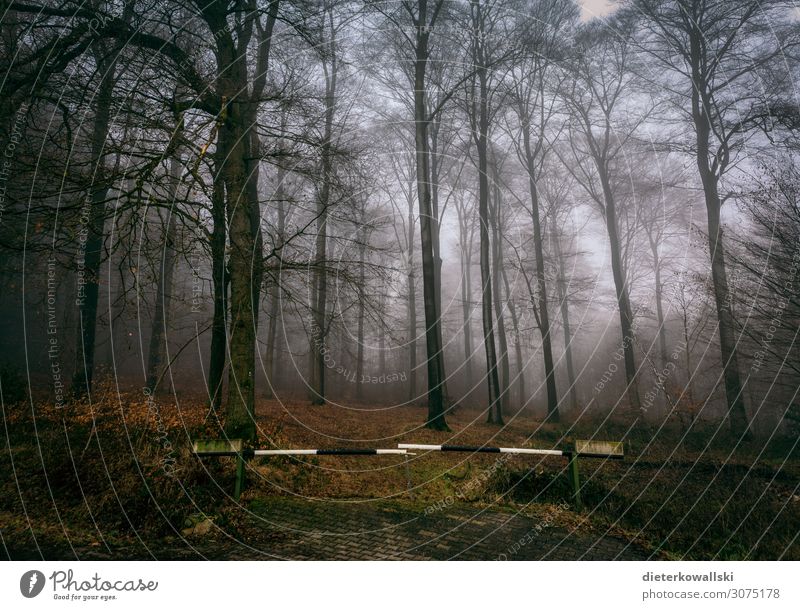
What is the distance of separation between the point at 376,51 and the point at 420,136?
2869 mm

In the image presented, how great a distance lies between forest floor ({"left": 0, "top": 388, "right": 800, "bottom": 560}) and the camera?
16.3 ft

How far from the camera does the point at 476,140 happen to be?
642 inches

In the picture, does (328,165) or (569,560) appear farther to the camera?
(328,165)

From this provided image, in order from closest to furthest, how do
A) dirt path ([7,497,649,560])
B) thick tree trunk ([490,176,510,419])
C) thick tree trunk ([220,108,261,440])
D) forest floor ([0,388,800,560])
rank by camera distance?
dirt path ([7,497,649,560]) < forest floor ([0,388,800,560]) < thick tree trunk ([220,108,261,440]) < thick tree trunk ([490,176,510,419])

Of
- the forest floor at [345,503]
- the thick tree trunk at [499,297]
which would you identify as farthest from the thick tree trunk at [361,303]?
the thick tree trunk at [499,297]

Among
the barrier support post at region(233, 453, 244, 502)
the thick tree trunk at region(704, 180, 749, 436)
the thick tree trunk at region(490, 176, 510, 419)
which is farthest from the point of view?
the thick tree trunk at region(490, 176, 510, 419)

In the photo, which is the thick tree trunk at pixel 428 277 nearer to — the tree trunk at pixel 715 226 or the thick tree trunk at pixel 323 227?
the thick tree trunk at pixel 323 227


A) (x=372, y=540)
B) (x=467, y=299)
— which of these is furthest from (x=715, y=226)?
(x=467, y=299)

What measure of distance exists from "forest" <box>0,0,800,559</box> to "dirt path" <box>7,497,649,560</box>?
0.25 meters

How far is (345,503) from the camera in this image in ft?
21.1

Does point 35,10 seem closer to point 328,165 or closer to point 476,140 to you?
point 328,165

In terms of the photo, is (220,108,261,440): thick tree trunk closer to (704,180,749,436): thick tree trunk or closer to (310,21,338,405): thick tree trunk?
(310,21,338,405): thick tree trunk

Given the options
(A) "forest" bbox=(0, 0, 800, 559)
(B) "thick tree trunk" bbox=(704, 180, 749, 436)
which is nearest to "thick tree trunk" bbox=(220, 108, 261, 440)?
(A) "forest" bbox=(0, 0, 800, 559)

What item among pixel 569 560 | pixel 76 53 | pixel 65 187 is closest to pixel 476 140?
pixel 76 53
